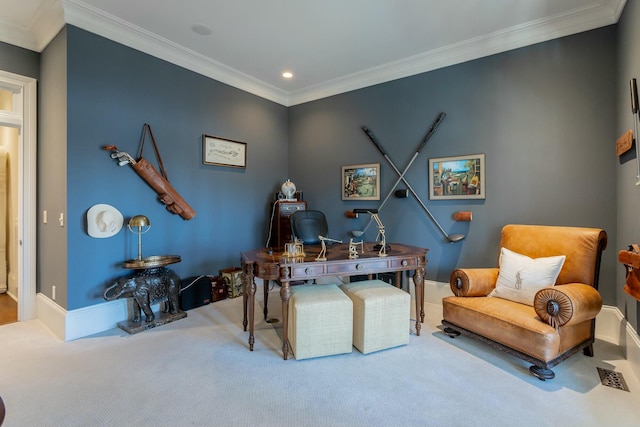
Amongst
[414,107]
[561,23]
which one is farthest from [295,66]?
[561,23]

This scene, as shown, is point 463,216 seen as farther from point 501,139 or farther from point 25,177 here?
point 25,177

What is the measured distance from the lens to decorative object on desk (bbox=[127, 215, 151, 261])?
9.45 feet

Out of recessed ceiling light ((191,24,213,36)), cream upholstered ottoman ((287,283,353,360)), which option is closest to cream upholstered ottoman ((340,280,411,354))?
cream upholstered ottoman ((287,283,353,360))

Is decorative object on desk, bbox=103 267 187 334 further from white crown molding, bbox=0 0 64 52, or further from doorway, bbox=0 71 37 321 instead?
white crown molding, bbox=0 0 64 52

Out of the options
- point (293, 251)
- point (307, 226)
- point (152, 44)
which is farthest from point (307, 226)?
point (152, 44)

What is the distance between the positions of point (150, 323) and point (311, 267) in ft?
5.79

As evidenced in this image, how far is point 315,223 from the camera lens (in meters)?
3.47

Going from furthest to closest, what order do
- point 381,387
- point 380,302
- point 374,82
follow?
point 374,82 < point 380,302 < point 381,387

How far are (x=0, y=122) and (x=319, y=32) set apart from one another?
10.6 feet

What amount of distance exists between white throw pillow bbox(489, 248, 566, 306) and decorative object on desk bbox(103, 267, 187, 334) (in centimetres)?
303

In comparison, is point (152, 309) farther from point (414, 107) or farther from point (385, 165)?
point (414, 107)

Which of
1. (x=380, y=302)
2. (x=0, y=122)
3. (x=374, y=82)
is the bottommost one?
(x=380, y=302)

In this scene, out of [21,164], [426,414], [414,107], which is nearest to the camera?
[426,414]

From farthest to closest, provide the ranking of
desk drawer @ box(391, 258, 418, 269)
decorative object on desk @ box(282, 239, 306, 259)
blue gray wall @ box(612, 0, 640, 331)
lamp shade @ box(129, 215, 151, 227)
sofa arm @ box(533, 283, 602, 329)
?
1. lamp shade @ box(129, 215, 151, 227)
2. desk drawer @ box(391, 258, 418, 269)
3. decorative object on desk @ box(282, 239, 306, 259)
4. blue gray wall @ box(612, 0, 640, 331)
5. sofa arm @ box(533, 283, 602, 329)
